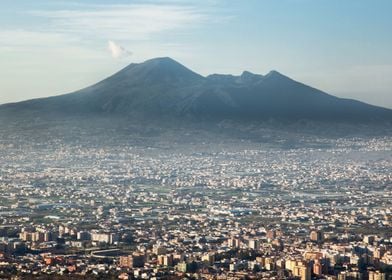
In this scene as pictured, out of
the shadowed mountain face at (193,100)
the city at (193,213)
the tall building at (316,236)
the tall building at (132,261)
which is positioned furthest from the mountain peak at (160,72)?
the tall building at (132,261)

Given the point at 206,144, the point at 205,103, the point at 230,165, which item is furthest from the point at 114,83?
the point at 230,165

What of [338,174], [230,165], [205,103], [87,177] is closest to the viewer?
[87,177]

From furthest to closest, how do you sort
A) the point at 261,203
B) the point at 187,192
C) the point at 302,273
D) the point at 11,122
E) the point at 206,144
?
the point at 11,122 → the point at 206,144 → the point at 187,192 → the point at 261,203 → the point at 302,273

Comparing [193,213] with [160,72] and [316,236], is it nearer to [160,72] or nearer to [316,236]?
[316,236]

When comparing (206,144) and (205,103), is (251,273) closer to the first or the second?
(206,144)

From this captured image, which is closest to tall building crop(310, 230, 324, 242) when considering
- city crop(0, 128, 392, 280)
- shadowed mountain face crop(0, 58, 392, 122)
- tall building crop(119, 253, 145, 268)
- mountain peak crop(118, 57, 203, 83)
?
city crop(0, 128, 392, 280)

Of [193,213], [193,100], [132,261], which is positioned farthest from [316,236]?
[193,100]

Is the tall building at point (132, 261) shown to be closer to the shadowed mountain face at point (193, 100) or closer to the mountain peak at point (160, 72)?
the shadowed mountain face at point (193, 100)

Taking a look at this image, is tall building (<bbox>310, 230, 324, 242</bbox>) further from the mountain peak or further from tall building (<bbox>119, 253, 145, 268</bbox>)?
the mountain peak
